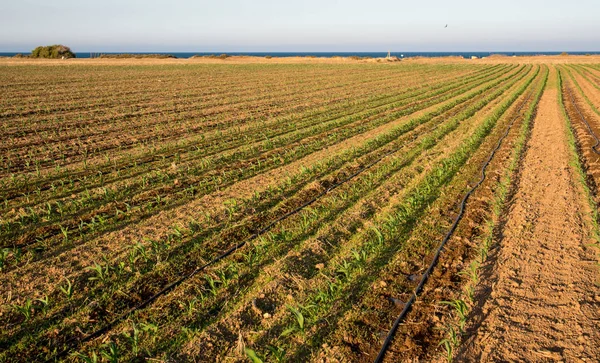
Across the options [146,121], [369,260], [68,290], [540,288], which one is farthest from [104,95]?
[540,288]

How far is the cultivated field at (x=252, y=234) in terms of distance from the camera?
14.3 feet

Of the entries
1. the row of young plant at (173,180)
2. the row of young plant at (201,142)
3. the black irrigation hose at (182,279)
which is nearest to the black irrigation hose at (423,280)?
the black irrigation hose at (182,279)

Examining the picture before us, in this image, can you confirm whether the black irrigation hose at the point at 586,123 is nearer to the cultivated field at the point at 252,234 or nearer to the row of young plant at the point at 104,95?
the cultivated field at the point at 252,234

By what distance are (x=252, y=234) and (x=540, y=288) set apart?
157 inches

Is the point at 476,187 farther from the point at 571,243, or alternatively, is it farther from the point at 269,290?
the point at 269,290

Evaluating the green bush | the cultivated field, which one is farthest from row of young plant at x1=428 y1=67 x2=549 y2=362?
the green bush

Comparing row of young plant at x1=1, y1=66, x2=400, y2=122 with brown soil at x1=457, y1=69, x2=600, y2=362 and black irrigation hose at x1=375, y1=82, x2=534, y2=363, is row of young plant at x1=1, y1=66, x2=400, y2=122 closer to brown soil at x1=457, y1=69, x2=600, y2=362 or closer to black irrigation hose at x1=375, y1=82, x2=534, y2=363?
black irrigation hose at x1=375, y1=82, x2=534, y2=363

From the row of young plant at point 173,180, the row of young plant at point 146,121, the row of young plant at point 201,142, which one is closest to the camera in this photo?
the row of young plant at point 173,180

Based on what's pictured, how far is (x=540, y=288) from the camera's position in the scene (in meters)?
5.15

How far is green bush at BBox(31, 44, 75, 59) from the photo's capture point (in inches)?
2776

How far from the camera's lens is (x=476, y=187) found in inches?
344

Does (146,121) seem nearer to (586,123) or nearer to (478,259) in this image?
(478,259)

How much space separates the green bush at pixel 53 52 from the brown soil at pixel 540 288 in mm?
79595

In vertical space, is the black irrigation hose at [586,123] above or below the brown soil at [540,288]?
above
